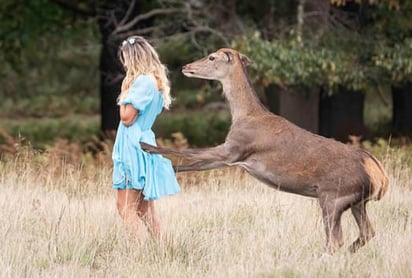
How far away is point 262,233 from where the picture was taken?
9992mm

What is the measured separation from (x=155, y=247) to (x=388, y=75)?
11328 mm

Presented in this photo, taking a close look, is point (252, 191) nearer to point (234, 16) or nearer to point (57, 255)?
point (57, 255)

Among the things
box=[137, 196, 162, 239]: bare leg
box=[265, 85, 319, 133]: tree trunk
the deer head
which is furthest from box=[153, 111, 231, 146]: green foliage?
box=[137, 196, 162, 239]: bare leg

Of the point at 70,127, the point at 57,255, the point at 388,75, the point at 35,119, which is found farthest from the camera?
the point at 35,119

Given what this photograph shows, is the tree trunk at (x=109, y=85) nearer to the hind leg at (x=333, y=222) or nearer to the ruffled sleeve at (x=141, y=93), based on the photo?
the ruffled sleeve at (x=141, y=93)

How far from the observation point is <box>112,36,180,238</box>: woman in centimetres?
949

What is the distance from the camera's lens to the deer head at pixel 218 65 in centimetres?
1028

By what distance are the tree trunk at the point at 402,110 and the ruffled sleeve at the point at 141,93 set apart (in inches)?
635

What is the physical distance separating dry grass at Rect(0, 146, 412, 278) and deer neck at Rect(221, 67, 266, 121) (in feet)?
3.31

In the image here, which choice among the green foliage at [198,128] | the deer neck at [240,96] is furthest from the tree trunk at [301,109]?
the deer neck at [240,96]

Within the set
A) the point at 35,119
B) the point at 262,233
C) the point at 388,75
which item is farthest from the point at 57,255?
the point at 35,119

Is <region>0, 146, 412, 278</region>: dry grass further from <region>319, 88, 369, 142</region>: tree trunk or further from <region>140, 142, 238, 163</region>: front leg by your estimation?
<region>319, 88, 369, 142</region>: tree trunk

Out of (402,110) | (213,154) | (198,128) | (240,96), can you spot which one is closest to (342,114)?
(402,110)

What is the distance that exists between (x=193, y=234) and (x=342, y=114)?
1378cm
